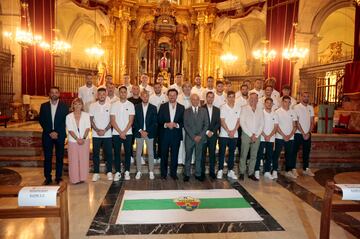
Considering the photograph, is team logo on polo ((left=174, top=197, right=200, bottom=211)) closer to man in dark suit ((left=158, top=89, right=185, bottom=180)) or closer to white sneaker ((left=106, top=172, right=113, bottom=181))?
man in dark suit ((left=158, top=89, right=185, bottom=180))

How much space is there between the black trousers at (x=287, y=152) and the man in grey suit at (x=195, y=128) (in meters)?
1.45

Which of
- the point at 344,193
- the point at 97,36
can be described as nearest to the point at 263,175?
the point at 344,193

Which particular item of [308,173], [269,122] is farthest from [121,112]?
[308,173]

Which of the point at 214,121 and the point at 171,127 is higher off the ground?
the point at 214,121

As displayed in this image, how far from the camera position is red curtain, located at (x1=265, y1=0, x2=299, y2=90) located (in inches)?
408

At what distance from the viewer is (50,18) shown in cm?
1045

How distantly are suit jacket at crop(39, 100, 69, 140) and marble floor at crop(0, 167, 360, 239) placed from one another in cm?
91

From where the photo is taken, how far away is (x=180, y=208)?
3590mm

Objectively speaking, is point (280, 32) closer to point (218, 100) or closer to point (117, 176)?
point (218, 100)

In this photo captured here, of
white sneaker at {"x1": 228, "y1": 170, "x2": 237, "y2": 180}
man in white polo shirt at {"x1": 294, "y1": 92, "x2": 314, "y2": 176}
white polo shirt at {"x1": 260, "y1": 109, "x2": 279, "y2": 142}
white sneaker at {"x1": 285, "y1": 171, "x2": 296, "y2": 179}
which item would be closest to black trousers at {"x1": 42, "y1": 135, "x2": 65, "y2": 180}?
white sneaker at {"x1": 228, "y1": 170, "x2": 237, "y2": 180}

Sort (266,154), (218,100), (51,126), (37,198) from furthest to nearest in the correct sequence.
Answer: (218,100) < (266,154) < (51,126) < (37,198)

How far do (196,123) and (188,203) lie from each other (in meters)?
1.57

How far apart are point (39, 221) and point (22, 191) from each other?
1.53 meters

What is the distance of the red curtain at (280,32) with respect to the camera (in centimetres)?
1037
